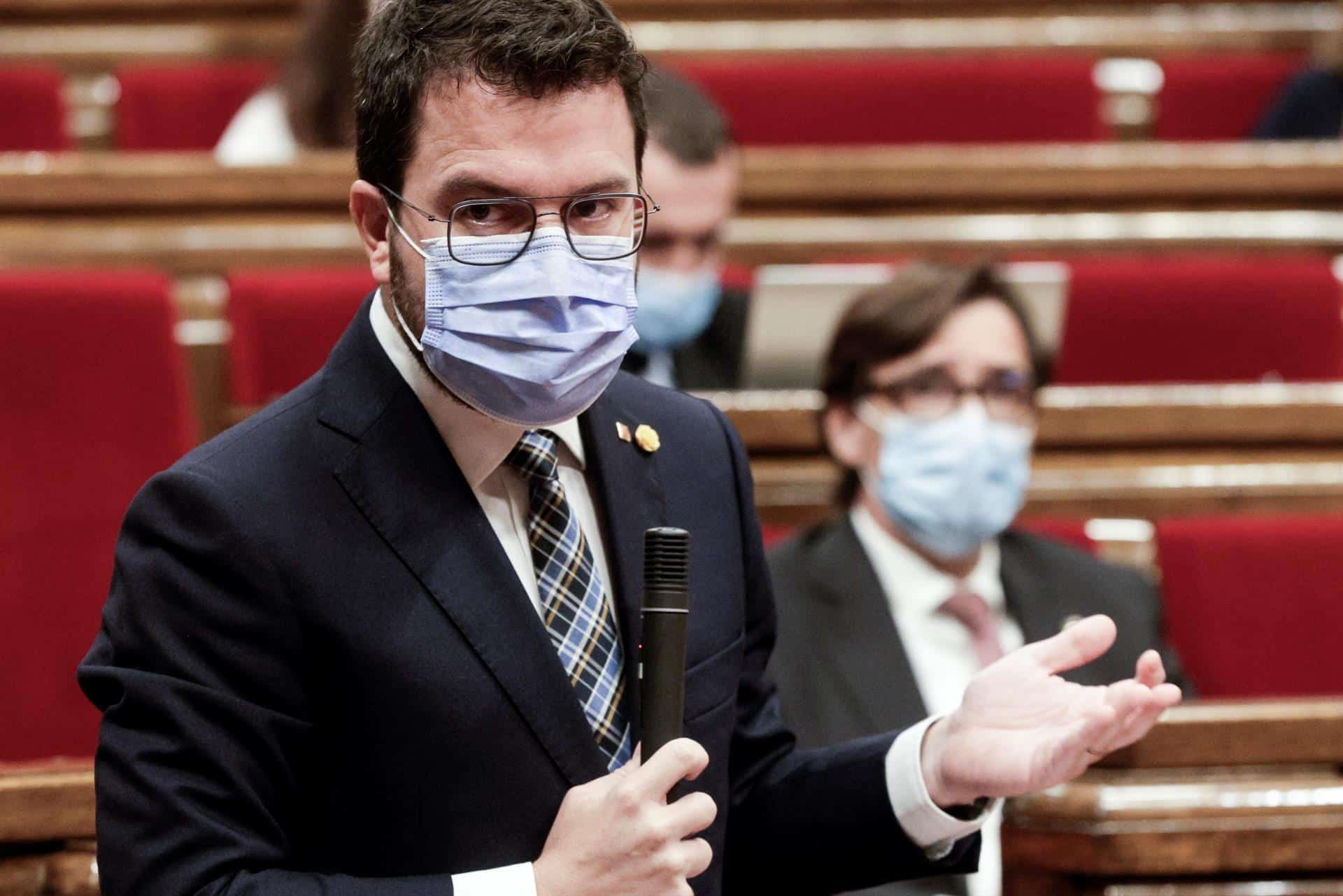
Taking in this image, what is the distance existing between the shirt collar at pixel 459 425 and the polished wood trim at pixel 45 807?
17cm

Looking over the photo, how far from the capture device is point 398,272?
431 mm

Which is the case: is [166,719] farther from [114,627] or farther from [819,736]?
[819,736]

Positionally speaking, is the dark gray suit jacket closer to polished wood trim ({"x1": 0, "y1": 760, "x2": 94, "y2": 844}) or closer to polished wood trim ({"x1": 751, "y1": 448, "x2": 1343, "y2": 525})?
polished wood trim ({"x1": 751, "y1": 448, "x2": 1343, "y2": 525})

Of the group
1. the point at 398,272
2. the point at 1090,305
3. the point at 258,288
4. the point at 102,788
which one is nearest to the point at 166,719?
the point at 102,788

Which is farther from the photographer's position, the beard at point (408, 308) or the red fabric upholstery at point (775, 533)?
the red fabric upholstery at point (775, 533)

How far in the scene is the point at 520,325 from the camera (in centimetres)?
42

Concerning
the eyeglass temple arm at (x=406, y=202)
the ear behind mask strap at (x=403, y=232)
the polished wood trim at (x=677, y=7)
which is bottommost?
the ear behind mask strap at (x=403, y=232)

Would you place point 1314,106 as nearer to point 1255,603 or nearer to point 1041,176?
point 1041,176

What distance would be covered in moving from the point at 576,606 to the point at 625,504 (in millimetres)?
34

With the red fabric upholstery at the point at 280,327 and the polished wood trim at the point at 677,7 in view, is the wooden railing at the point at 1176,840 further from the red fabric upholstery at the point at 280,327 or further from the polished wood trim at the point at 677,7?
the polished wood trim at the point at 677,7

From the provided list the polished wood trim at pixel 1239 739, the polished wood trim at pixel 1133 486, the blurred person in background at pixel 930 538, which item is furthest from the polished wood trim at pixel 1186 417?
the polished wood trim at pixel 1239 739

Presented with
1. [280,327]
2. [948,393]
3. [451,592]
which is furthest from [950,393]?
[451,592]

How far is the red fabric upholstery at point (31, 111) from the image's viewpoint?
1.24m

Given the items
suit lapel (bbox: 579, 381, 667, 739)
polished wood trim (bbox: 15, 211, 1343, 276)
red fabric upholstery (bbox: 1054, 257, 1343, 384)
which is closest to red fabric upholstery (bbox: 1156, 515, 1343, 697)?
red fabric upholstery (bbox: 1054, 257, 1343, 384)
